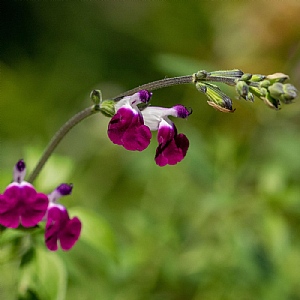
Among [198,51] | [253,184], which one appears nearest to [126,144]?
[253,184]

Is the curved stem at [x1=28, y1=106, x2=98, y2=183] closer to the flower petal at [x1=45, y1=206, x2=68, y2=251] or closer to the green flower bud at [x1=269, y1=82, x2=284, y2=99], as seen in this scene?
the flower petal at [x1=45, y1=206, x2=68, y2=251]

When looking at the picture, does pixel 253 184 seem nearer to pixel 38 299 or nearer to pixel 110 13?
pixel 38 299

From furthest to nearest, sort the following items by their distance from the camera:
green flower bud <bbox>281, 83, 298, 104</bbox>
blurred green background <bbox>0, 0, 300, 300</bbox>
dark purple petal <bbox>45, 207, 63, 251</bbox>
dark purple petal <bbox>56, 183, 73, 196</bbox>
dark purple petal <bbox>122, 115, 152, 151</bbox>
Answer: blurred green background <bbox>0, 0, 300, 300</bbox> < dark purple petal <bbox>56, 183, 73, 196</bbox> < dark purple petal <bbox>45, 207, 63, 251</bbox> < dark purple petal <bbox>122, 115, 152, 151</bbox> < green flower bud <bbox>281, 83, 298, 104</bbox>

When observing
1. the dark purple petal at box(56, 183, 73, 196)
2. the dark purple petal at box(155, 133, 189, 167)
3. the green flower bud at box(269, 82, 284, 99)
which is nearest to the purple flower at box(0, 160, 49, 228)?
the dark purple petal at box(56, 183, 73, 196)

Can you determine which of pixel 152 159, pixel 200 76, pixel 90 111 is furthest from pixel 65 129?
pixel 152 159

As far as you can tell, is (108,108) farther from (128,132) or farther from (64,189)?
(64,189)

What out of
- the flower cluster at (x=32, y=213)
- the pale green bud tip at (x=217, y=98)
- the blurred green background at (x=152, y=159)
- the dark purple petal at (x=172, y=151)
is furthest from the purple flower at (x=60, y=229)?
the pale green bud tip at (x=217, y=98)
